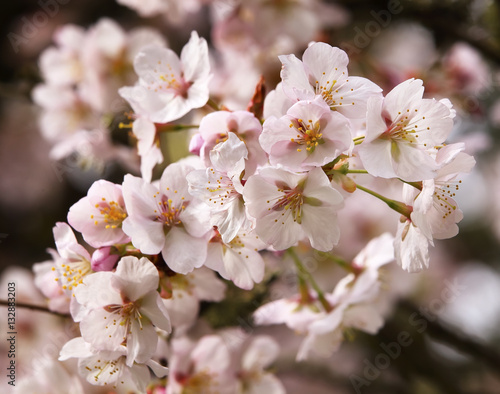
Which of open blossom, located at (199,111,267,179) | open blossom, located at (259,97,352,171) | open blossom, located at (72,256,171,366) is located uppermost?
open blossom, located at (259,97,352,171)

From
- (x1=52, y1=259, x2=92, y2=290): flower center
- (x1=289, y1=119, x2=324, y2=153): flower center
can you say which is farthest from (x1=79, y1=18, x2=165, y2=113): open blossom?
(x1=289, y1=119, x2=324, y2=153): flower center

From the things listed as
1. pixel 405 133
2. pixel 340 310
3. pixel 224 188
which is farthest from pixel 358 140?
pixel 340 310

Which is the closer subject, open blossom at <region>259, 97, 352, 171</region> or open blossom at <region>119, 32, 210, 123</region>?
open blossom at <region>259, 97, 352, 171</region>

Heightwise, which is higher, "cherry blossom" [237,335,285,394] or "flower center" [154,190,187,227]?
"flower center" [154,190,187,227]

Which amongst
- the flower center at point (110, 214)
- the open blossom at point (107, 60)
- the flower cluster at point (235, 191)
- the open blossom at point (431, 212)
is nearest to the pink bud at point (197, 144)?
the flower cluster at point (235, 191)

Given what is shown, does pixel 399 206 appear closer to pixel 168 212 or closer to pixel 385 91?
pixel 168 212

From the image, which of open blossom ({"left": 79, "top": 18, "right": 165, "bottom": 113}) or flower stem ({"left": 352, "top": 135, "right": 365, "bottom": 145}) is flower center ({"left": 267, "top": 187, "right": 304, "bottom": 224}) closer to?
flower stem ({"left": 352, "top": 135, "right": 365, "bottom": 145})

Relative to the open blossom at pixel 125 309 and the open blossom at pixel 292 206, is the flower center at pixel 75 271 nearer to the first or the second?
the open blossom at pixel 125 309
